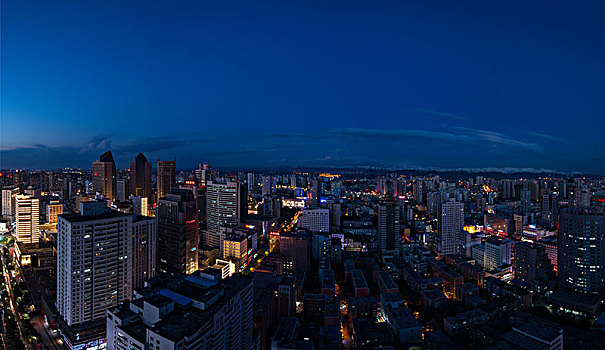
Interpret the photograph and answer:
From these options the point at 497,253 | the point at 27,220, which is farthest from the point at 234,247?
the point at 497,253

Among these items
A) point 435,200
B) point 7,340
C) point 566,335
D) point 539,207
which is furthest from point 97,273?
point 539,207

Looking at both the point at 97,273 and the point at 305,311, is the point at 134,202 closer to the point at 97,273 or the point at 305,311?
the point at 97,273

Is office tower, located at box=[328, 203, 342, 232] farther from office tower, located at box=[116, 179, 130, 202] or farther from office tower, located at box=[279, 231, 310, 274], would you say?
office tower, located at box=[116, 179, 130, 202]

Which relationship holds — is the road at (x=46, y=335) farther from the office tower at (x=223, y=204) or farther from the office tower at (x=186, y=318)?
the office tower at (x=223, y=204)

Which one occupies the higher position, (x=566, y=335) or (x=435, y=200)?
(x=435, y=200)

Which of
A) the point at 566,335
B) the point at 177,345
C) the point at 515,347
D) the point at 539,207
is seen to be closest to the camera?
the point at 177,345

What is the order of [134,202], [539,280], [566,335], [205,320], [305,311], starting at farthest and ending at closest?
[134,202] < [539,280] < [305,311] < [566,335] < [205,320]
